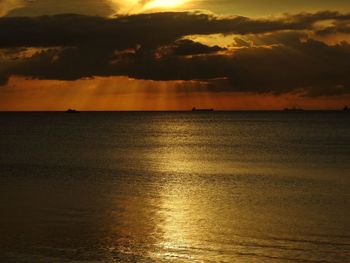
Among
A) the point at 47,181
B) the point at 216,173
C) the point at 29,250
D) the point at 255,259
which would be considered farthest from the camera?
the point at 216,173

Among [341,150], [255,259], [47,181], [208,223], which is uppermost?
[341,150]

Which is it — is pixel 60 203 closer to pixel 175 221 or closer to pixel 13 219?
pixel 13 219

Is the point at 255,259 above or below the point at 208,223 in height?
below

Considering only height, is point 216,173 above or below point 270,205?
above

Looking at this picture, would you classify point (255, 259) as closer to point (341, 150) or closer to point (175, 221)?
point (175, 221)

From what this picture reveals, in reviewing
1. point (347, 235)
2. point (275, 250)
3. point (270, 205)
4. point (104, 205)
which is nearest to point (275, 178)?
point (270, 205)

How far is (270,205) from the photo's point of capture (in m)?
32.5

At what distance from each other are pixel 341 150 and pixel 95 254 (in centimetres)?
5924

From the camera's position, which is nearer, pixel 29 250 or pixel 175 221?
pixel 29 250

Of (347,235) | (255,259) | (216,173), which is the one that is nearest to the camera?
(255,259)

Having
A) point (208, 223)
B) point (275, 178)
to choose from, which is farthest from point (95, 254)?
point (275, 178)

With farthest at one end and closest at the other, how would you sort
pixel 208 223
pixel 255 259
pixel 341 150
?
pixel 341 150 → pixel 208 223 → pixel 255 259

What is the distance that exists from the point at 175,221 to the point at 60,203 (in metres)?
7.78

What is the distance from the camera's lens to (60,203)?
107ft
